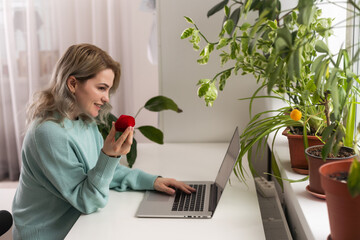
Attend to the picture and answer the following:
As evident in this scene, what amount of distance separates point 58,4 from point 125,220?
90.5 inches

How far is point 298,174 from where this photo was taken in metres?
1.40

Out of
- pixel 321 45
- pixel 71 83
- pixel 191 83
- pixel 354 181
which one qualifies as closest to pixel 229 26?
pixel 321 45

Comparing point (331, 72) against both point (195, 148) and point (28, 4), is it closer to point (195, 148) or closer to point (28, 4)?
point (195, 148)

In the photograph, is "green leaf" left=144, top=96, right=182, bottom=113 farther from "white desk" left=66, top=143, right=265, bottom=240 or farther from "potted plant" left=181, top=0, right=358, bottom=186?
"potted plant" left=181, top=0, right=358, bottom=186

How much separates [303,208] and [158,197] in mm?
505

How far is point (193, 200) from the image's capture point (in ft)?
4.72

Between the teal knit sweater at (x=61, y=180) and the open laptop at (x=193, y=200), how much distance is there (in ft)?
0.38

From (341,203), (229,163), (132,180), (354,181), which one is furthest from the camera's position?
(132,180)

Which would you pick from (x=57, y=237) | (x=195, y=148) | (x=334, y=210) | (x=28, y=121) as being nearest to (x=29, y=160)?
(x=28, y=121)

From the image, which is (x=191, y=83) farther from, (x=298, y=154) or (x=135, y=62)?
(x=135, y=62)

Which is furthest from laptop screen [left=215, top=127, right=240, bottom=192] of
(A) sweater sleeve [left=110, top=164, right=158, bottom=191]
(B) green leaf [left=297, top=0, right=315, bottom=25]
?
(B) green leaf [left=297, top=0, right=315, bottom=25]

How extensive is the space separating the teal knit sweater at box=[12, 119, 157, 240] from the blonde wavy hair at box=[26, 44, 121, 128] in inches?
1.8

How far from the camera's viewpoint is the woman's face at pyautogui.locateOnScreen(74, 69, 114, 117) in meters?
1.50

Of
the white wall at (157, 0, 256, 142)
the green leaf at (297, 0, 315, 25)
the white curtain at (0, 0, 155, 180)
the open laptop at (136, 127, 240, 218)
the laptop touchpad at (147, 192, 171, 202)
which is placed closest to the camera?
the green leaf at (297, 0, 315, 25)
